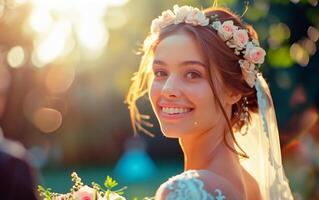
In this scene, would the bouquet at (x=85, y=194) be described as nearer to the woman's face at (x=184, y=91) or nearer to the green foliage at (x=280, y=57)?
the woman's face at (x=184, y=91)

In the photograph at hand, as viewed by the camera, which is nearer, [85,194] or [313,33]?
[85,194]

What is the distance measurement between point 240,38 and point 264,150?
2.59 feet

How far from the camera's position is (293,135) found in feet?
37.4

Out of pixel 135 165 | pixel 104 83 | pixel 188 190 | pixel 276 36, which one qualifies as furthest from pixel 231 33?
pixel 135 165

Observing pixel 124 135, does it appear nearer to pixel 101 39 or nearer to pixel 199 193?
pixel 101 39

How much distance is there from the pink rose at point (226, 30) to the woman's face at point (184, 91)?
202 millimetres

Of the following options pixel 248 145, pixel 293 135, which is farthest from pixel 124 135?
pixel 248 145

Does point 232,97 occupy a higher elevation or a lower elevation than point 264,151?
higher

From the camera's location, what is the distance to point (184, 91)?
4.07 metres

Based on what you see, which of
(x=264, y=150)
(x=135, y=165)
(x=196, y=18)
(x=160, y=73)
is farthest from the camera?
(x=135, y=165)

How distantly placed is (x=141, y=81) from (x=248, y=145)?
0.75m

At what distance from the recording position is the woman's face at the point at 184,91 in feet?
13.3

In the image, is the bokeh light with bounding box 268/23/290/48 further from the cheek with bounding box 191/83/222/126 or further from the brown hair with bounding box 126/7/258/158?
the cheek with bounding box 191/83/222/126

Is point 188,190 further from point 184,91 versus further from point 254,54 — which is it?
point 254,54
